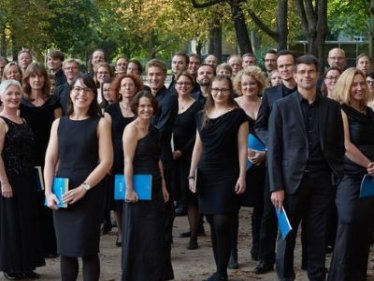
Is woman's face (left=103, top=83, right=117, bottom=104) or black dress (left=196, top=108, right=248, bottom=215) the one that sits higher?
woman's face (left=103, top=83, right=117, bottom=104)

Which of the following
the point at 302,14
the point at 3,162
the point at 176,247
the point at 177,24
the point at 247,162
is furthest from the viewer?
the point at 177,24

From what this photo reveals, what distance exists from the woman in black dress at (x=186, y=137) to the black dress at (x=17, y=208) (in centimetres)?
196

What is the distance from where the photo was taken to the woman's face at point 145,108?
7.21m

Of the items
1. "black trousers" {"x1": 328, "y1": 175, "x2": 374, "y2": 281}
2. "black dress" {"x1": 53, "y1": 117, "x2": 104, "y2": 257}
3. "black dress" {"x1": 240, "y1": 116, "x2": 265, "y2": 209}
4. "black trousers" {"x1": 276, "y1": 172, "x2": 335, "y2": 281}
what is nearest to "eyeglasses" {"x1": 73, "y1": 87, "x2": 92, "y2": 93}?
"black dress" {"x1": 53, "y1": 117, "x2": 104, "y2": 257}

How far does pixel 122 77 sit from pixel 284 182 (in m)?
2.44

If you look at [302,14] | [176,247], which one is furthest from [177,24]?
[176,247]

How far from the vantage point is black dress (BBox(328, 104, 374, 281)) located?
700 centimetres

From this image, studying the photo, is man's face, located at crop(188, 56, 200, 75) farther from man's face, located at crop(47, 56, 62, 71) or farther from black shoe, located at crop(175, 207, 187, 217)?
black shoe, located at crop(175, 207, 187, 217)

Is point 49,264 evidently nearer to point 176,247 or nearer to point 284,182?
point 176,247

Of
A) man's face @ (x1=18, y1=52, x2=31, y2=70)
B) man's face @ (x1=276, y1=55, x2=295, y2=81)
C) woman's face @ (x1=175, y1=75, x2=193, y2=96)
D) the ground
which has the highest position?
man's face @ (x1=18, y1=52, x2=31, y2=70)

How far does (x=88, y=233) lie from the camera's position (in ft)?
21.6

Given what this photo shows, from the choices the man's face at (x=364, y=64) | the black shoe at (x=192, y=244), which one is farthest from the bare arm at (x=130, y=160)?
the man's face at (x=364, y=64)

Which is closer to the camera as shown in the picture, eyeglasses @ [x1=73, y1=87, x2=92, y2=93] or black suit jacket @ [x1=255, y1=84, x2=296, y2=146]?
eyeglasses @ [x1=73, y1=87, x2=92, y2=93]

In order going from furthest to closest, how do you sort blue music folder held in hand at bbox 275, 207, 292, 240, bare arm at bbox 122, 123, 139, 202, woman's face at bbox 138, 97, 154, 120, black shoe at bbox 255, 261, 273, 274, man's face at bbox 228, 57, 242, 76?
man's face at bbox 228, 57, 242, 76, black shoe at bbox 255, 261, 273, 274, woman's face at bbox 138, 97, 154, 120, bare arm at bbox 122, 123, 139, 202, blue music folder held in hand at bbox 275, 207, 292, 240
